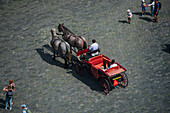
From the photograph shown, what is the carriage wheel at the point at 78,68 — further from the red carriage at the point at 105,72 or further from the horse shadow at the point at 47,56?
the horse shadow at the point at 47,56

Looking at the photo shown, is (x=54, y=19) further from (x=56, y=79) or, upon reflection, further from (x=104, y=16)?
(x=56, y=79)

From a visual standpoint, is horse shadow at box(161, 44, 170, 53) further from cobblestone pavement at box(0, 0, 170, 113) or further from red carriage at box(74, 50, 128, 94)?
red carriage at box(74, 50, 128, 94)

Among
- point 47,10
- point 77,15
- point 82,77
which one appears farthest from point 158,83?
point 47,10

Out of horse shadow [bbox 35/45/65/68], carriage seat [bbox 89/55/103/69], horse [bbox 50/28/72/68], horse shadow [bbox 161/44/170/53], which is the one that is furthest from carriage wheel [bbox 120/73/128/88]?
horse shadow [bbox 161/44/170/53]

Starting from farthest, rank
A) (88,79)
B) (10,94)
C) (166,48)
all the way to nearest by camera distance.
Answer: (166,48) → (88,79) → (10,94)

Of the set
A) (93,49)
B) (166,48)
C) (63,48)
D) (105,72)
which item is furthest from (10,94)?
(166,48)

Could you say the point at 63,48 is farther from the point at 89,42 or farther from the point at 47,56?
the point at 89,42
